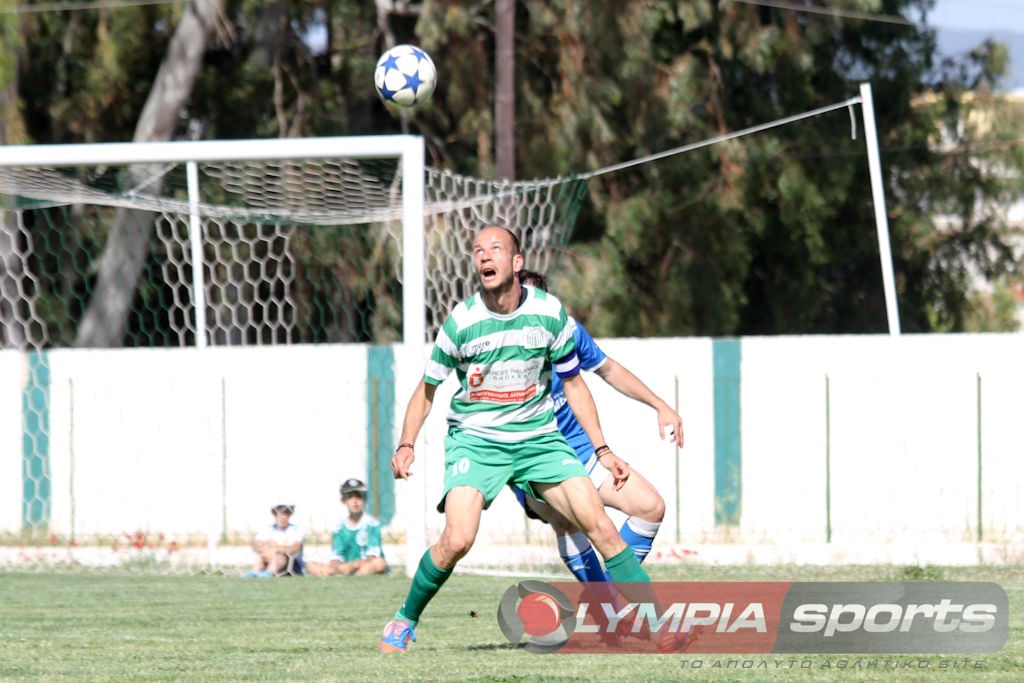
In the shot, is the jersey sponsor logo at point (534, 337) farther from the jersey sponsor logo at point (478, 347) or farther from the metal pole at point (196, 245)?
the metal pole at point (196, 245)

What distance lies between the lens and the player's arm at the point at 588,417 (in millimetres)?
6348

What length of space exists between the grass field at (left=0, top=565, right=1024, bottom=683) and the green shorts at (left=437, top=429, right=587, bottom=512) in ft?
2.31

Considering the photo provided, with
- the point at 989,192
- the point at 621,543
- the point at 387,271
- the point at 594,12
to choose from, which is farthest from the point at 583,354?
the point at 989,192

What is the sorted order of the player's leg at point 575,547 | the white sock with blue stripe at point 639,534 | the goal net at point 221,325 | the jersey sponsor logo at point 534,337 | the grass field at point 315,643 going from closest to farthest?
1. the grass field at point 315,643
2. the jersey sponsor logo at point 534,337
3. the player's leg at point 575,547
4. the white sock with blue stripe at point 639,534
5. the goal net at point 221,325

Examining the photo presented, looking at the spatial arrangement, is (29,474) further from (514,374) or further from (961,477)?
(514,374)

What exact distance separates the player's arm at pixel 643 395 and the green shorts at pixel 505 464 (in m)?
0.39

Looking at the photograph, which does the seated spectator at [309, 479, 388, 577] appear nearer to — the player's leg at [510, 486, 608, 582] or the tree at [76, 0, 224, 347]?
the player's leg at [510, 486, 608, 582]

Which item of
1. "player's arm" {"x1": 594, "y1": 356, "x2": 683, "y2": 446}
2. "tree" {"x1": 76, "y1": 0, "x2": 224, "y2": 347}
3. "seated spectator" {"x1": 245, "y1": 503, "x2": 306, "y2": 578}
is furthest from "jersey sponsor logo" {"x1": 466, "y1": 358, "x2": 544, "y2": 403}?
"tree" {"x1": 76, "y1": 0, "x2": 224, "y2": 347}

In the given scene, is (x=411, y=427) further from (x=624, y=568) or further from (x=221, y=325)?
(x=221, y=325)

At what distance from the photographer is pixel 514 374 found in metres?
6.31

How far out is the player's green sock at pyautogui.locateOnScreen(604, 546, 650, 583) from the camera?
20.7ft

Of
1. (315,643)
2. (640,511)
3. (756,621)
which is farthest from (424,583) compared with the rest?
(640,511)

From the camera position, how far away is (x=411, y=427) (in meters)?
6.36

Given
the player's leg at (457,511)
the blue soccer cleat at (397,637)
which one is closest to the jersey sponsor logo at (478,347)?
the player's leg at (457,511)
